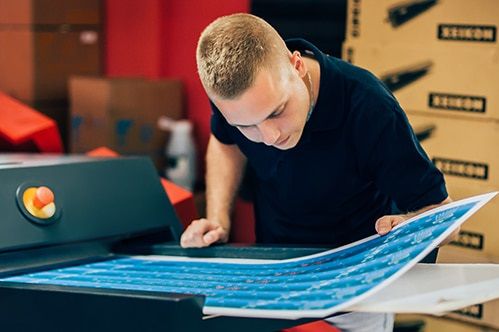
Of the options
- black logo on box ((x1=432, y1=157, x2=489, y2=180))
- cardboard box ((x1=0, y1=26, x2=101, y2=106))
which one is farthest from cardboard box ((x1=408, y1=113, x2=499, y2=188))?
cardboard box ((x1=0, y1=26, x2=101, y2=106))

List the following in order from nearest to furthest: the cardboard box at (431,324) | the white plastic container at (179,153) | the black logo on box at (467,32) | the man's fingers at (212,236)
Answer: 1. the man's fingers at (212,236)
2. the black logo on box at (467,32)
3. the cardboard box at (431,324)
4. the white plastic container at (179,153)

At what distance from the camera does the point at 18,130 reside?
2.44 meters

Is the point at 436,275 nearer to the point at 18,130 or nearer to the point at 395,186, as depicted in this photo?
the point at 395,186

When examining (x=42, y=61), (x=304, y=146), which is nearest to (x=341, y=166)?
(x=304, y=146)

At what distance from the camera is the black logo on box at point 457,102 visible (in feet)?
8.07

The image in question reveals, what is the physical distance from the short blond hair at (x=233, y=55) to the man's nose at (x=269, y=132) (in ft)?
0.24

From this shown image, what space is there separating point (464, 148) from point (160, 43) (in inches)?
62.1

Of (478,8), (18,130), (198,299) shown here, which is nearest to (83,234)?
(198,299)

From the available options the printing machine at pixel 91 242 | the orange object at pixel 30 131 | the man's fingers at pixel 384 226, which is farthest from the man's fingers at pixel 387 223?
the orange object at pixel 30 131

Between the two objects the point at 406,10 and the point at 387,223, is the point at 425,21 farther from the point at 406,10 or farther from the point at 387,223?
the point at 387,223

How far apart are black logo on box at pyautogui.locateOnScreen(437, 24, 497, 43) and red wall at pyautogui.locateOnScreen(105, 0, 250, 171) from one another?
125cm

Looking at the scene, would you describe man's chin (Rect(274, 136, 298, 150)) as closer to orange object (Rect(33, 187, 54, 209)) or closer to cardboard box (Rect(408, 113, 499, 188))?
orange object (Rect(33, 187, 54, 209))

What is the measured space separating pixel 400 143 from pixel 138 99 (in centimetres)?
206

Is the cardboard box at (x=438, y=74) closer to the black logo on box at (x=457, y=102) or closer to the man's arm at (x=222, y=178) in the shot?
the black logo on box at (x=457, y=102)
